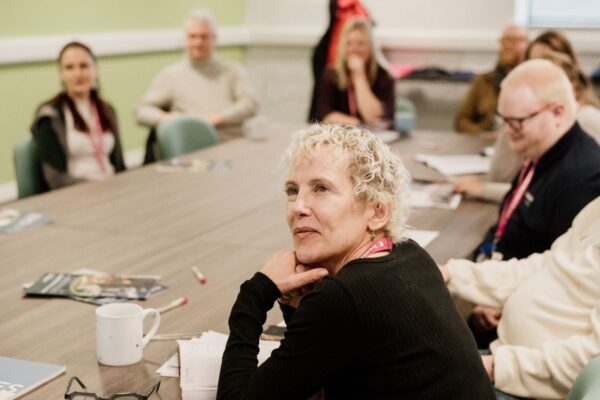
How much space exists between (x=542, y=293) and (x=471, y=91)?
13.0 ft

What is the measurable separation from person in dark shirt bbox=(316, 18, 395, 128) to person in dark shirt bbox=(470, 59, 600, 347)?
8.12 ft

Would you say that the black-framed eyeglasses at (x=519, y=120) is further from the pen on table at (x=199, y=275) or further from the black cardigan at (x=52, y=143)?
the black cardigan at (x=52, y=143)

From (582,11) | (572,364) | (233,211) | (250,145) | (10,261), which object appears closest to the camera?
(572,364)

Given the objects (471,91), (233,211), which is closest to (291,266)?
(233,211)

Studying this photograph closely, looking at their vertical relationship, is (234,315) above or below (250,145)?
above

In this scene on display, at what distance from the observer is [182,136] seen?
4.61 m

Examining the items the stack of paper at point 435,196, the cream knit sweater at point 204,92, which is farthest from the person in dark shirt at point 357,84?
the stack of paper at point 435,196

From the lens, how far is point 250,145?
4559 millimetres

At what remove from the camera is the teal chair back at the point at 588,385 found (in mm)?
1495

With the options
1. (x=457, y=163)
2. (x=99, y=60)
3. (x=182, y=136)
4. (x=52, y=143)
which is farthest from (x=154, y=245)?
(x=99, y=60)

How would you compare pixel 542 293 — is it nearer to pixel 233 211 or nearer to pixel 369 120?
pixel 233 211

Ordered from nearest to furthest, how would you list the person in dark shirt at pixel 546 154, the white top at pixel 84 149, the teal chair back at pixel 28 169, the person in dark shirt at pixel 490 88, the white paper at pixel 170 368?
1. the white paper at pixel 170 368
2. the person in dark shirt at pixel 546 154
3. the teal chair back at pixel 28 169
4. the white top at pixel 84 149
5. the person in dark shirt at pixel 490 88

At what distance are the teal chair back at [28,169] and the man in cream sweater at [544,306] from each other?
2.18 metres

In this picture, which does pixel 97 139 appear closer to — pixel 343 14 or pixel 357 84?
pixel 357 84
